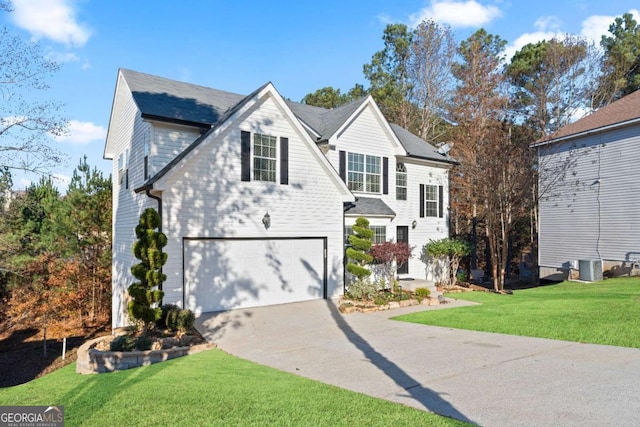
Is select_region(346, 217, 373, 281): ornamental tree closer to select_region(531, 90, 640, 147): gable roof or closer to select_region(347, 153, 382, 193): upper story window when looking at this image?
select_region(347, 153, 382, 193): upper story window

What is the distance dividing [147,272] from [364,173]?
1026cm

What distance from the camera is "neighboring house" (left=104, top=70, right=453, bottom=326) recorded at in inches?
468

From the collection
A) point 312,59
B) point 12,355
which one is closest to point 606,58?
point 312,59

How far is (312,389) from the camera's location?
560 cm

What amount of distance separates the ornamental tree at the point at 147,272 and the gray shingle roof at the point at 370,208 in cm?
777

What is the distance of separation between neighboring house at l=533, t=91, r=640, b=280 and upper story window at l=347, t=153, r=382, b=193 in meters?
9.75

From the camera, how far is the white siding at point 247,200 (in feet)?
38.1

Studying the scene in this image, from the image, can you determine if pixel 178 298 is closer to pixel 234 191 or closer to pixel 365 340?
pixel 234 191

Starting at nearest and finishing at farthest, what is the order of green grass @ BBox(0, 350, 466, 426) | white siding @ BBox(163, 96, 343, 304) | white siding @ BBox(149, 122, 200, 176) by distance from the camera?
1. green grass @ BBox(0, 350, 466, 426)
2. white siding @ BBox(163, 96, 343, 304)
3. white siding @ BBox(149, 122, 200, 176)

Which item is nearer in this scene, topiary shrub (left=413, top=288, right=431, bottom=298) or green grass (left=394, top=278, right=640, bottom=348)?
green grass (left=394, top=278, right=640, bottom=348)

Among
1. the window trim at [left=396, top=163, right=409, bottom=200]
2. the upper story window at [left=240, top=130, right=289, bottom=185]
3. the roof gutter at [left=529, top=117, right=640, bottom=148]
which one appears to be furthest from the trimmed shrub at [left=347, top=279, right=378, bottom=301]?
the roof gutter at [left=529, top=117, right=640, bottom=148]

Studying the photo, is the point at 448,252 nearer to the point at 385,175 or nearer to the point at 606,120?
the point at 385,175

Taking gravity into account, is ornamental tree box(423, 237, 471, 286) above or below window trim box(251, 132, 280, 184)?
below

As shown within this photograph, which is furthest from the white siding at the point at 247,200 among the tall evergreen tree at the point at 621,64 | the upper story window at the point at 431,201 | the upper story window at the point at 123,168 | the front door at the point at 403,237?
the tall evergreen tree at the point at 621,64
